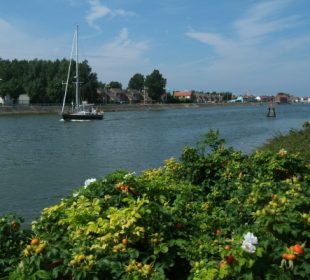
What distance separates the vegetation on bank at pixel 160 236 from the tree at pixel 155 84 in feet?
608

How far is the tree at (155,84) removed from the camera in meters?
191

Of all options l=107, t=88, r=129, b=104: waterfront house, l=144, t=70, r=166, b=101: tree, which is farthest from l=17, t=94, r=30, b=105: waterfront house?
l=144, t=70, r=166, b=101: tree

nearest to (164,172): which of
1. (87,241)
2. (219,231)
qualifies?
(219,231)

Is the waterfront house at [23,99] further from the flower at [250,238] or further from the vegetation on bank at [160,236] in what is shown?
the flower at [250,238]

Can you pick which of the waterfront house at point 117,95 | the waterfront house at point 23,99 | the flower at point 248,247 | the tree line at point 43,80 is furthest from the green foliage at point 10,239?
the waterfront house at point 117,95

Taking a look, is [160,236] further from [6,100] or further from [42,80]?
[42,80]

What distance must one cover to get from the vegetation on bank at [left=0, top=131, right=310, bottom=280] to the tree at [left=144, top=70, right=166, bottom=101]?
608ft

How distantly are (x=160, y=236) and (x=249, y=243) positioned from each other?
113 cm

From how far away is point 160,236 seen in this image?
4.79 meters

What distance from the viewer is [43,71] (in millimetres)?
137125

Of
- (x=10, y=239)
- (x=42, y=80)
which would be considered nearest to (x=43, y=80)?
(x=42, y=80)

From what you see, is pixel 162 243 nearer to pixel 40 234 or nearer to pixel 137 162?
pixel 40 234

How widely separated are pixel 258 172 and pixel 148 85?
187 m

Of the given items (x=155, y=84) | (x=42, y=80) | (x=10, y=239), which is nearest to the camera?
(x=10, y=239)
